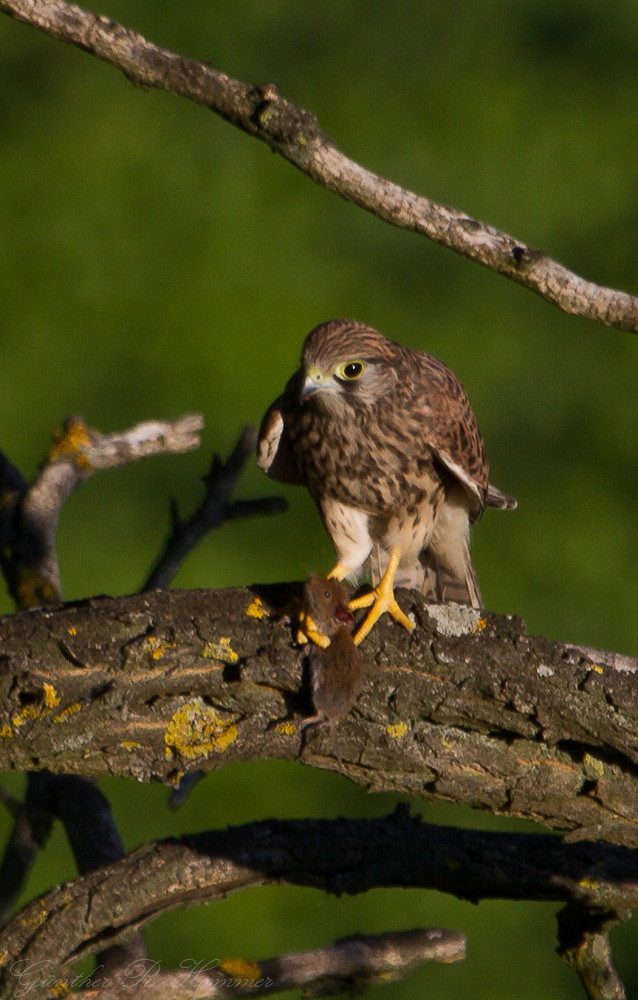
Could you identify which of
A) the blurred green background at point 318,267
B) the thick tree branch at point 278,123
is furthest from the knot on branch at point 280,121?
the blurred green background at point 318,267

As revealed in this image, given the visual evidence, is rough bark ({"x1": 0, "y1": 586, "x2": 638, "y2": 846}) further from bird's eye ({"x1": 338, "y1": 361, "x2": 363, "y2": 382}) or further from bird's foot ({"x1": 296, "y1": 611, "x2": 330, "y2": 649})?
bird's eye ({"x1": 338, "y1": 361, "x2": 363, "y2": 382})

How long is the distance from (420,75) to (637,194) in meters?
1.19

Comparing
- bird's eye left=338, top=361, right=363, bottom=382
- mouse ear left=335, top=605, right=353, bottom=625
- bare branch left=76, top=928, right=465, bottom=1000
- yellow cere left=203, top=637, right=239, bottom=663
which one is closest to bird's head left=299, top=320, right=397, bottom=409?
bird's eye left=338, top=361, right=363, bottom=382

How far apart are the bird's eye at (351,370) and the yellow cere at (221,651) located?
0.82 metres

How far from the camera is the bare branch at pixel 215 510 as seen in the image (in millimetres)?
3080

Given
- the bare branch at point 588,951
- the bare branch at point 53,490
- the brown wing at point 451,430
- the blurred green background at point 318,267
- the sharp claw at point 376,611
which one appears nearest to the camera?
the sharp claw at point 376,611

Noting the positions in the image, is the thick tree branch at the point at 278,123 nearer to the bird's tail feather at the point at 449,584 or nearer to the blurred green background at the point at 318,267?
the bird's tail feather at the point at 449,584

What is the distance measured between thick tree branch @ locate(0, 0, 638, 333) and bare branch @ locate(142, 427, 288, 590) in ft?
3.86

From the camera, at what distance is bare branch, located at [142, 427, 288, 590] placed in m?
3.08

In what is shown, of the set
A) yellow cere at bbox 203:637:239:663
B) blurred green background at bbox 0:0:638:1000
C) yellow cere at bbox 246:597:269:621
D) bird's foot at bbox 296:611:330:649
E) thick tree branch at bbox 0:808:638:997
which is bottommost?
thick tree branch at bbox 0:808:638:997

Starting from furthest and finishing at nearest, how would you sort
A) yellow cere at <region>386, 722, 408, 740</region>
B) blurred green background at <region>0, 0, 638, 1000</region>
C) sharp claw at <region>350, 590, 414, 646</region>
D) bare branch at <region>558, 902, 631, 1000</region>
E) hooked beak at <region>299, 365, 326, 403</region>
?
blurred green background at <region>0, 0, 638, 1000</region>, hooked beak at <region>299, 365, 326, 403</region>, bare branch at <region>558, 902, 631, 1000</region>, sharp claw at <region>350, 590, 414, 646</region>, yellow cere at <region>386, 722, 408, 740</region>

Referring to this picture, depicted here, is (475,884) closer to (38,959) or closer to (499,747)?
(499,747)

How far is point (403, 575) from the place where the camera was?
3154mm

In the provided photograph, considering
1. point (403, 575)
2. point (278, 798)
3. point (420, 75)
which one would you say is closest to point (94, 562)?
point (278, 798)
